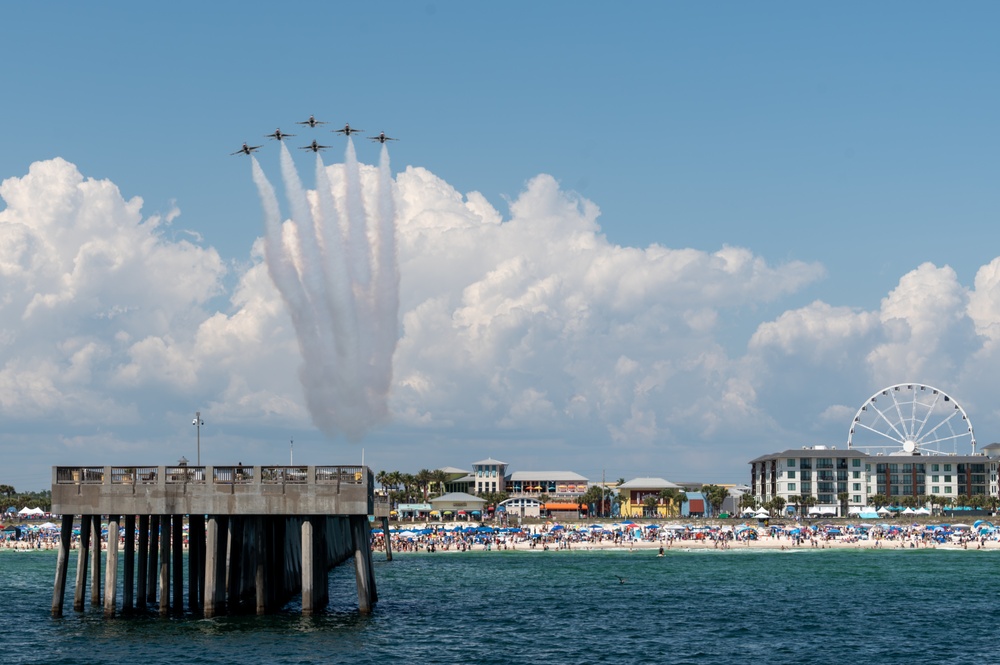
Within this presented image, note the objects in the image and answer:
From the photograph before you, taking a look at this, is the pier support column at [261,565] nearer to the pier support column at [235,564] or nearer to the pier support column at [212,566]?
the pier support column at [235,564]

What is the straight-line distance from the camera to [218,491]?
55.4 meters

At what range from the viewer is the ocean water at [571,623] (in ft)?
170

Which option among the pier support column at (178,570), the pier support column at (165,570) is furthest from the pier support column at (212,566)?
the pier support column at (165,570)

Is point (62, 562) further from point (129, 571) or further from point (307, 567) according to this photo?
point (307, 567)

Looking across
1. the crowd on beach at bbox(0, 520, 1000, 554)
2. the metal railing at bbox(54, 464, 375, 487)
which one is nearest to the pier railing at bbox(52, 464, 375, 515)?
the metal railing at bbox(54, 464, 375, 487)

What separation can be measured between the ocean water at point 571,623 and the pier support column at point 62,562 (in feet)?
3.53

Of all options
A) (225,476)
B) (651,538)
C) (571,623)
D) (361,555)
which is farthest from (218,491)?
(651,538)

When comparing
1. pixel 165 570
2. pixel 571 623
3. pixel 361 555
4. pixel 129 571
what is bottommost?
pixel 571 623

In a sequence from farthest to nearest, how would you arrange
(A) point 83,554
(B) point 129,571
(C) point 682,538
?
1. (C) point 682,538
2. (B) point 129,571
3. (A) point 83,554

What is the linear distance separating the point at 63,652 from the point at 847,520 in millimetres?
155840

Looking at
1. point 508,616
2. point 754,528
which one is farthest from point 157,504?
point 754,528

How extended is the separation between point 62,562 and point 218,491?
9.03m

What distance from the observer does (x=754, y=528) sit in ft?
589

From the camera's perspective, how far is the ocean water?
170 feet
